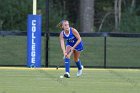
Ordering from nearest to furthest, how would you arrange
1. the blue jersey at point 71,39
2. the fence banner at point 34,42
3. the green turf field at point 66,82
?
the green turf field at point 66,82, the blue jersey at point 71,39, the fence banner at point 34,42

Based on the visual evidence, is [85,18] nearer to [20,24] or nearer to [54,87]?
[20,24]

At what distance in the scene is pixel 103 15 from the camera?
5947 centimetres

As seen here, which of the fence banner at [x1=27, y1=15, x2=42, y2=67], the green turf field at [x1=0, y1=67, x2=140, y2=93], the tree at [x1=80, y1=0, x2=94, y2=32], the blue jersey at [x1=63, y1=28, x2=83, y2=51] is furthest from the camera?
the tree at [x1=80, y1=0, x2=94, y2=32]

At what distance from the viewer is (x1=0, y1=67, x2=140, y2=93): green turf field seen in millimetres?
16891

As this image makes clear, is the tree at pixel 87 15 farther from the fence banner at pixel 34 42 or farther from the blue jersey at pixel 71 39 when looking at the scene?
the blue jersey at pixel 71 39

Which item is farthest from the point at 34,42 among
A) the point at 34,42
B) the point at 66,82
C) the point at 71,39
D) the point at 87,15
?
the point at 87,15

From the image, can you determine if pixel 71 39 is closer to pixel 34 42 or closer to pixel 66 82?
pixel 66 82

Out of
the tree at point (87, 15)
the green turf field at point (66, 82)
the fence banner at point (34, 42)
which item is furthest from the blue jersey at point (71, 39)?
the tree at point (87, 15)

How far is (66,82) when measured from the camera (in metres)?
19.0

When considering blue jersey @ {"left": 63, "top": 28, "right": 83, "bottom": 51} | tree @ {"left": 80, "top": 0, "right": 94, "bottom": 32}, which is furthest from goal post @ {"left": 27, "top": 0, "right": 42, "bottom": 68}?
tree @ {"left": 80, "top": 0, "right": 94, "bottom": 32}

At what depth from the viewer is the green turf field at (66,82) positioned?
1689 centimetres

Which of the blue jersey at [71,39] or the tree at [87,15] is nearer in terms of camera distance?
the blue jersey at [71,39]

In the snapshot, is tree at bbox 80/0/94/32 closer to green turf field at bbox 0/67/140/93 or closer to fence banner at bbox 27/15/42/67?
fence banner at bbox 27/15/42/67

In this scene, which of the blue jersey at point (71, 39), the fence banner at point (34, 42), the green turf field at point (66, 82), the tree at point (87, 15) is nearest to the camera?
the green turf field at point (66, 82)
